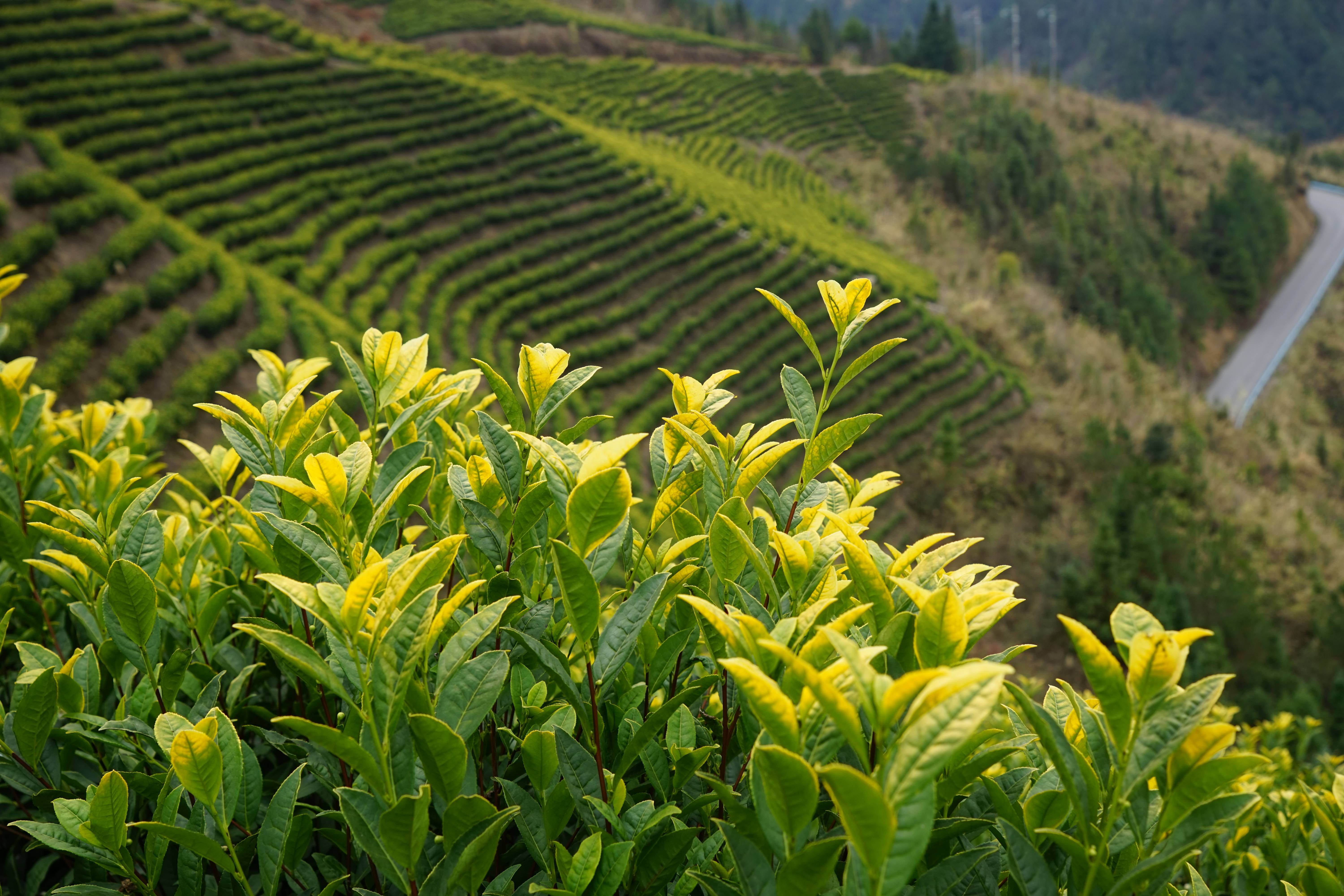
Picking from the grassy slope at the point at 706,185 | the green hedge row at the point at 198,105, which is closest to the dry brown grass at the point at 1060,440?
the grassy slope at the point at 706,185

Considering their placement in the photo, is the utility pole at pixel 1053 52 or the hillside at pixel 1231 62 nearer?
the utility pole at pixel 1053 52

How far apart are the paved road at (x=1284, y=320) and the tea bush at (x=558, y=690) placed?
101 feet

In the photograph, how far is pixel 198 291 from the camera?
1206 centimetres

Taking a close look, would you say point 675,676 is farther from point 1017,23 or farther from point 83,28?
point 1017,23

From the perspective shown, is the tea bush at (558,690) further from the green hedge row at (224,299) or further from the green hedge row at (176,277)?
the green hedge row at (176,277)

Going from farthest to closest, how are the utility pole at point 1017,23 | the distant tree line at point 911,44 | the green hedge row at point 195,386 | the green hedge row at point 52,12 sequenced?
the utility pole at point 1017,23 < the distant tree line at point 911,44 < the green hedge row at point 52,12 < the green hedge row at point 195,386

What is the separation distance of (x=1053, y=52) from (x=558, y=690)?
89.4 metres

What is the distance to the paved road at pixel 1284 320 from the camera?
1169 inches

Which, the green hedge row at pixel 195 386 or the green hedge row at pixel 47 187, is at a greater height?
the green hedge row at pixel 47 187

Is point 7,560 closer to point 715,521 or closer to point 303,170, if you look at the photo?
point 715,521

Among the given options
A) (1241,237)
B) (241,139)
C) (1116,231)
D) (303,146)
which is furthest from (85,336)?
(1241,237)

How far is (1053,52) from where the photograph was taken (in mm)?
73125

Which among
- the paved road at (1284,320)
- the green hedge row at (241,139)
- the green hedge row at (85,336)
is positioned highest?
the green hedge row at (241,139)

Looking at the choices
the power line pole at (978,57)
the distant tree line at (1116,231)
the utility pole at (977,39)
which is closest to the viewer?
the distant tree line at (1116,231)
